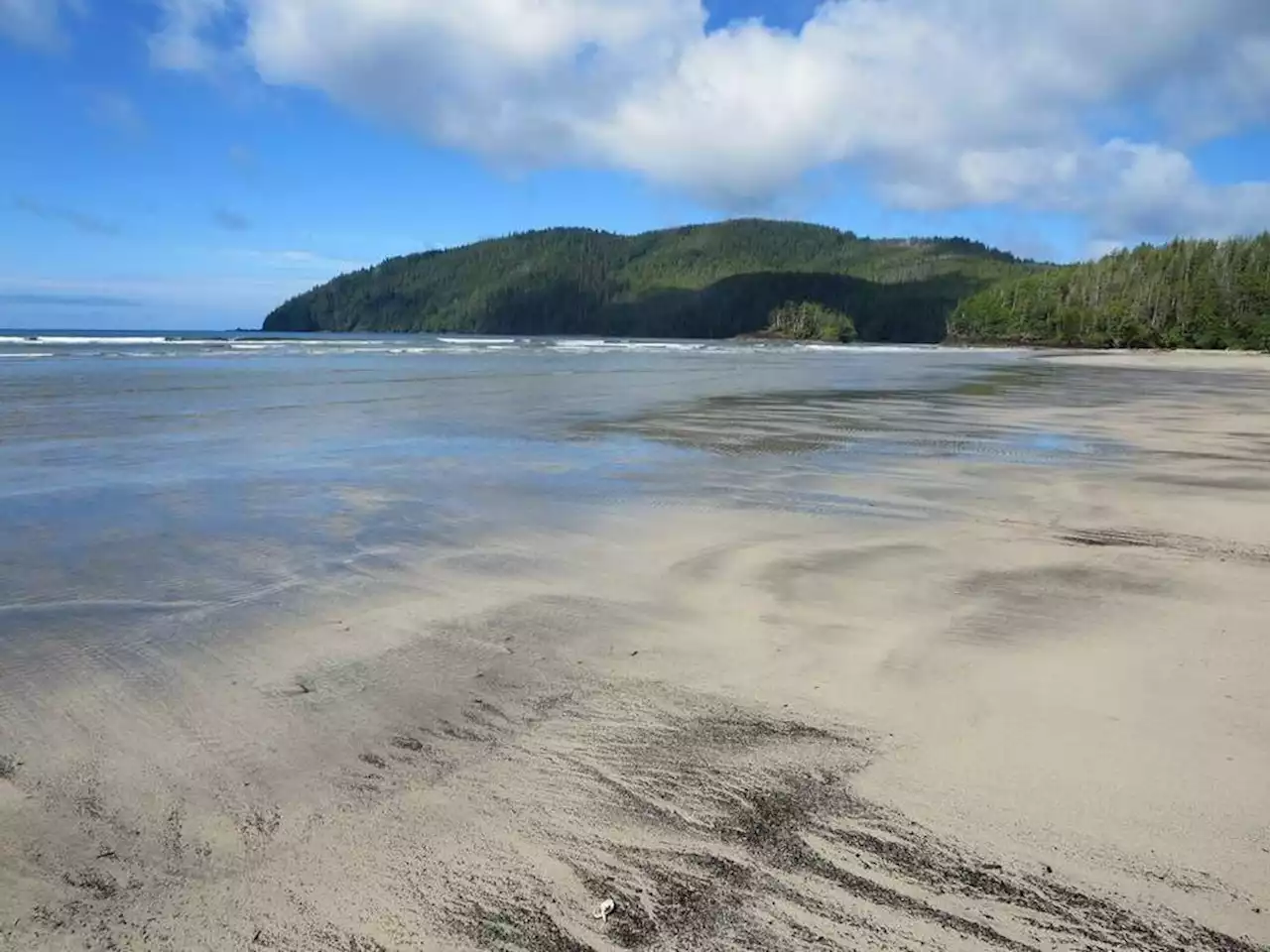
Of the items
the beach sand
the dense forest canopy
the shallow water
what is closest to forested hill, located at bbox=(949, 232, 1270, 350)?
the dense forest canopy

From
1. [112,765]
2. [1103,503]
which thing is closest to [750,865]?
[112,765]

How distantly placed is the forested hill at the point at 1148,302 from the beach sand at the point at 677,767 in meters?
122

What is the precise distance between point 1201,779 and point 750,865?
216cm

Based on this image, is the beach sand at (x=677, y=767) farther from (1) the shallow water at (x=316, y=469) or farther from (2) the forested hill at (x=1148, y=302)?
(2) the forested hill at (x=1148, y=302)

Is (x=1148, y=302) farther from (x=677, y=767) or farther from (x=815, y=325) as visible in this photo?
(x=677, y=767)

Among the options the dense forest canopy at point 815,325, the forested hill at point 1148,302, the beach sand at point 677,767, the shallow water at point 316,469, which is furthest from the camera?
the dense forest canopy at point 815,325

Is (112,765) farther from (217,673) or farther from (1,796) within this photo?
(217,673)

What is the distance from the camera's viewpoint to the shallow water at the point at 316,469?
6387mm

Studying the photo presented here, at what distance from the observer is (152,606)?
19.2 feet

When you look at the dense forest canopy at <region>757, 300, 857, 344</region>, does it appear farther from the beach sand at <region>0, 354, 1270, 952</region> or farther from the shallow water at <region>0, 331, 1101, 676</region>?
the beach sand at <region>0, 354, 1270, 952</region>

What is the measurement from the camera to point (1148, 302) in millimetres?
120875

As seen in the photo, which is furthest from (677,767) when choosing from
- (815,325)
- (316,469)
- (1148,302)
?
(815,325)

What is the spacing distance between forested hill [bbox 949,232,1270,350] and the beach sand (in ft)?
399

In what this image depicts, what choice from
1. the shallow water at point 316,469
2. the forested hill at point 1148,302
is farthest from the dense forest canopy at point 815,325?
the shallow water at point 316,469
